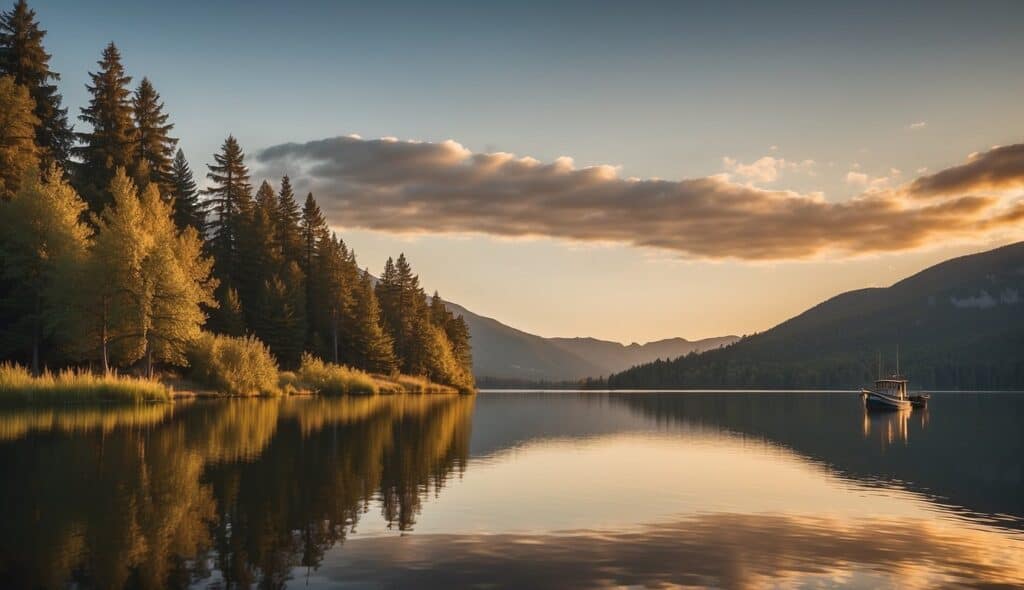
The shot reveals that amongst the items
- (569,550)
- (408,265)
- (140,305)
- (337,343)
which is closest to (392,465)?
(569,550)

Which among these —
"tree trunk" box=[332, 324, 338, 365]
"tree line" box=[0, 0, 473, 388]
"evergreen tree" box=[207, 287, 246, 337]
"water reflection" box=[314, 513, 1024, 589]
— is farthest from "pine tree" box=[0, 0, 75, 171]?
"water reflection" box=[314, 513, 1024, 589]

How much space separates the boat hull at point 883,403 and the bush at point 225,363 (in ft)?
198

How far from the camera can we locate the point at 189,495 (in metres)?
17.3

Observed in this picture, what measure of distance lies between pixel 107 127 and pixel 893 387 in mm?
92376

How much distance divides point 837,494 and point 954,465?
11.2 metres

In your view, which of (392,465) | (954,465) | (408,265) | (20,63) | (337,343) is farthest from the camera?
(408,265)

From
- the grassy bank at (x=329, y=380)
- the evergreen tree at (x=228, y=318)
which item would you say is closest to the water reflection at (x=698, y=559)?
the grassy bank at (x=329, y=380)

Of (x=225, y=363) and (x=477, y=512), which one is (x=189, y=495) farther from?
(x=225, y=363)

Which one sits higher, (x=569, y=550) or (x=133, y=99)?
(x=133, y=99)

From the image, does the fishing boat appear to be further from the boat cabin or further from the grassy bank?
the grassy bank

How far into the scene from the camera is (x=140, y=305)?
5688cm

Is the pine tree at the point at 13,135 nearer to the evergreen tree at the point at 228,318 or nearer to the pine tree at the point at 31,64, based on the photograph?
the pine tree at the point at 31,64

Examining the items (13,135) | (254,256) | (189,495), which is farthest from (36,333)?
(189,495)

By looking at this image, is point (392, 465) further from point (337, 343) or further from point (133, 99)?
point (337, 343)
